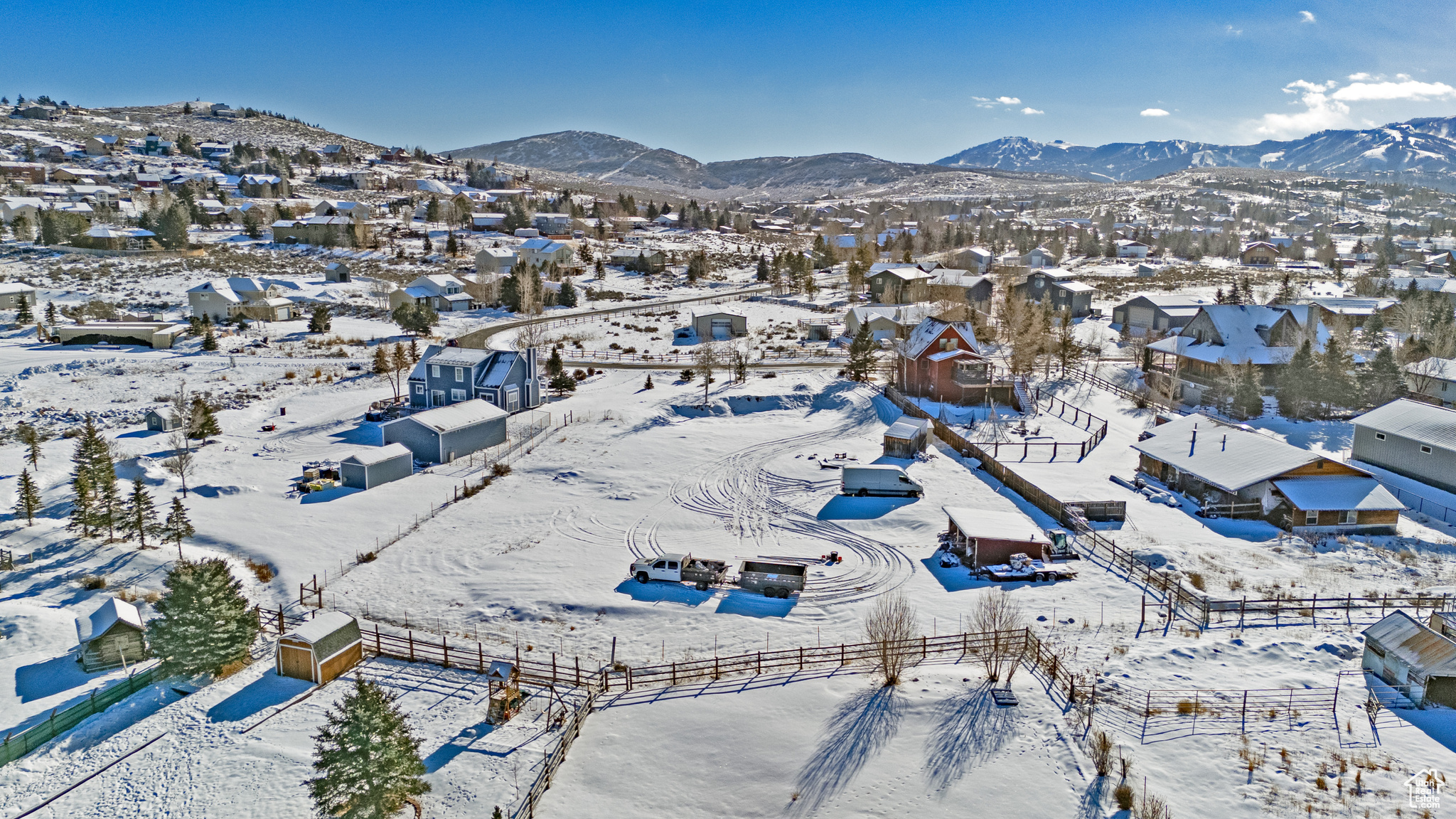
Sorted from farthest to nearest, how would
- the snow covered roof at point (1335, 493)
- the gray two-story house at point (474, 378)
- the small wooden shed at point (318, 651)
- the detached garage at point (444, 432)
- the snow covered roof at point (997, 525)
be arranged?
the gray two-story house at point (474, 378)
the detached garage at point (444, 432)
the snow covered roof at point (1335, 493)
the snow covered roof at point (997, 525)
the small wooden shed at point (318, 651)

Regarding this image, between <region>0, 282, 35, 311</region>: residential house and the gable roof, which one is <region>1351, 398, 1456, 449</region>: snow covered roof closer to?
the gable roof

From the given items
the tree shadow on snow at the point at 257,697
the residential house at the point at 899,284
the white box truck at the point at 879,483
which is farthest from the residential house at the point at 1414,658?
the residential house at the point at 899,284

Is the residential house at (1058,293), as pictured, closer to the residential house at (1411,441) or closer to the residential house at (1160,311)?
the residential house at (1160,311)

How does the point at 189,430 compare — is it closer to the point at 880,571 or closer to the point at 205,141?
the point at 880,571

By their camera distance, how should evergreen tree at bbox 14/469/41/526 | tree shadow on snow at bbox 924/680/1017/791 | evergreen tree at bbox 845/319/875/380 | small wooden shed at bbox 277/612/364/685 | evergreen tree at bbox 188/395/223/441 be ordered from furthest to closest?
evergreen tree at bbox 845/319/875/380
evergreen tree at bbox 188/395/223/441
evergreen tree at bbox 14/469/41/526
small wooden shed at bbox 277/612/364/685
tree shadow on snow at bbox 924/680/1017/791

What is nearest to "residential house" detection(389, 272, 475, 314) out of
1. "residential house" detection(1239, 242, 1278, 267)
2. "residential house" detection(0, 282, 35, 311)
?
"residential house" detection(0, 282, 35, 311)
